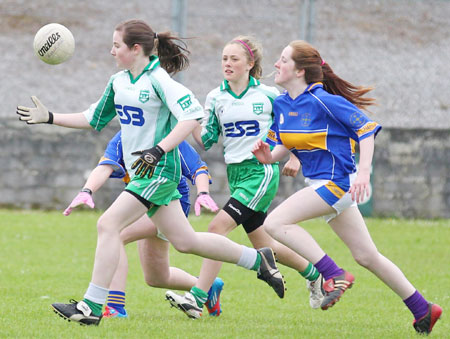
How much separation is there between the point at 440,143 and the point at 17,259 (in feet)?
24.7

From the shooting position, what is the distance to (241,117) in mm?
7055

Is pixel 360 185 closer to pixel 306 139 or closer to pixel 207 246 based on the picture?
pixel 306 139

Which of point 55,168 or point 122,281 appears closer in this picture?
point 122,281

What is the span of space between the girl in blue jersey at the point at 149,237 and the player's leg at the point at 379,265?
101 cm

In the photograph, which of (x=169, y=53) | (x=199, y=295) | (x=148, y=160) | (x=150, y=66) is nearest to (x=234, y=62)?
(x=169, y=53)

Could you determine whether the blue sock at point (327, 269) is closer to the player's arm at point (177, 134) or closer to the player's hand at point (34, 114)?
the player's arm at point (177, 134)

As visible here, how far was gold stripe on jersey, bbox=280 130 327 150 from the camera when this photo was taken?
5.89 m

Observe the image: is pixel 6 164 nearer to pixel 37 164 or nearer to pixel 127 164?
pixel 37 164

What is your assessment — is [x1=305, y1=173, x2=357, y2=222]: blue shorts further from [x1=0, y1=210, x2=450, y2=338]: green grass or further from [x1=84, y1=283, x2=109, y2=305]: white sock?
[x1=84, y1=283, x2=109, y2=305]: white sock

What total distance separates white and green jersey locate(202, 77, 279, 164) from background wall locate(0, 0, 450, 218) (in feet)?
20.6

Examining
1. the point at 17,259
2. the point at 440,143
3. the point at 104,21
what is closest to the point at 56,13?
the point at 104,21

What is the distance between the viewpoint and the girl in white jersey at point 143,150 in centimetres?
566

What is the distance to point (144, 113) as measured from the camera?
19.0ft

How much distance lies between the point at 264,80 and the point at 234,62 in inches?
325
